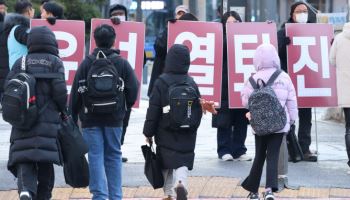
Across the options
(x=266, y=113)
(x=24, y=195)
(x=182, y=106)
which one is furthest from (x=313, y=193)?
(x=24, y=195)

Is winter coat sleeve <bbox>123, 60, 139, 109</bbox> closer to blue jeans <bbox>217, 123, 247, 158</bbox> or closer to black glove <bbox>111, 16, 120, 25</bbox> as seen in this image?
black glove <bbox>111, 16, 120, 25</bbox>

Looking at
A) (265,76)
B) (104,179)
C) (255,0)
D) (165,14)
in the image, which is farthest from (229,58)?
(165,14)

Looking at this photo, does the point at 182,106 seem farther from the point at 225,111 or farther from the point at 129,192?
the point at 225,111

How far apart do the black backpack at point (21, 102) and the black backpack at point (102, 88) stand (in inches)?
21.0

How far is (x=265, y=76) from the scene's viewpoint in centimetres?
903

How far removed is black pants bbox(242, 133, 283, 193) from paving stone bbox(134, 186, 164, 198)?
3.19 feet

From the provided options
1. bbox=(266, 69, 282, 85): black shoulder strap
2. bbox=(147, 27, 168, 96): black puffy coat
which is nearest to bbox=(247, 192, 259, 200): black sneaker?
bbox=(266, 69, 282, 85): black shoulder strap

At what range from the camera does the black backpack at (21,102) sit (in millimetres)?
7848

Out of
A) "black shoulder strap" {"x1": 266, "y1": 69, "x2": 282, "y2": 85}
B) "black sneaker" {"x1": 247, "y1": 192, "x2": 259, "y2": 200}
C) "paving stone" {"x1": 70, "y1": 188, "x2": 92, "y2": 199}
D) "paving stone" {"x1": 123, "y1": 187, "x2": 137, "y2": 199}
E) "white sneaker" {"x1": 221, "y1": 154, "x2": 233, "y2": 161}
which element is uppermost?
"black shoulder strap" {"x1": 266, "y1": 69, "x2": 282, "y2": 85}

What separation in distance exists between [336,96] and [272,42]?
1.05 metres

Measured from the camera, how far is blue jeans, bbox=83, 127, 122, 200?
336 inches

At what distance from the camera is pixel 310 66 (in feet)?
37.5

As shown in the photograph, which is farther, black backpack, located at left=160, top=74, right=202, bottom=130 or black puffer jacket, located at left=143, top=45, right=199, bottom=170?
black puffer jacket, located at left=143, top=45, right=199, bottom=170

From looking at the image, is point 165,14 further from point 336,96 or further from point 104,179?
point 104,179
